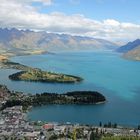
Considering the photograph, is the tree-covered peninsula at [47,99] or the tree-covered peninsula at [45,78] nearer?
the tree-covered peninsula at [47,99]

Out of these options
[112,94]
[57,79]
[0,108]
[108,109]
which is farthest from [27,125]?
[57,79]

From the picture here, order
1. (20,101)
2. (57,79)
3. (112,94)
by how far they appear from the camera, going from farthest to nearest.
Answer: (57,79) < (112,94) < (20,101)

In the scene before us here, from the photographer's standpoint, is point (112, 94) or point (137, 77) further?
point (137, 77)

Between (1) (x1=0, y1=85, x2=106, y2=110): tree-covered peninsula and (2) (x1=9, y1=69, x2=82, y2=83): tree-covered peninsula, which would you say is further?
(2) (x1=9, y1=69, x2=82, y2=83): tree-covered peninsula

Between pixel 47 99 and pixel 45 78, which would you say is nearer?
pixel 47 99

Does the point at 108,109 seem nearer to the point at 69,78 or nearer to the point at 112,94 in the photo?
the point at 112,94

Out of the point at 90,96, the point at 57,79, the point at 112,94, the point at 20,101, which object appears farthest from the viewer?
the point at 57,79

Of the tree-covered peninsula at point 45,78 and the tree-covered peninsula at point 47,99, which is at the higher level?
the tree-covered peninsula at point 45,78

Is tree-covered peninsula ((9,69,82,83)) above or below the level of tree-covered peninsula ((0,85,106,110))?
above

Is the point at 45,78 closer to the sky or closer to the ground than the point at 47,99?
closer to the sky
